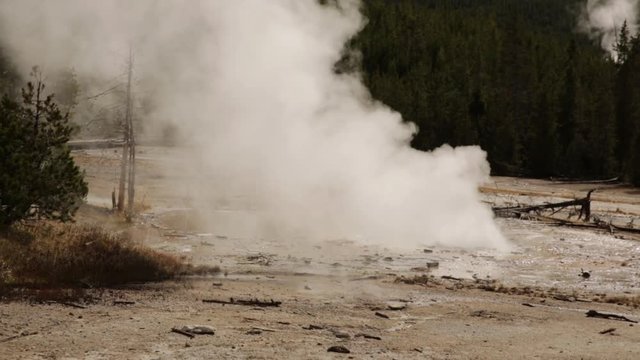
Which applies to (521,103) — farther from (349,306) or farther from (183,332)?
(183,332)

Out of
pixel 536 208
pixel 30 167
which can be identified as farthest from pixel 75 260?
pixel 536 208

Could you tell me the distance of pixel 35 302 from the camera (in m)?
11.1

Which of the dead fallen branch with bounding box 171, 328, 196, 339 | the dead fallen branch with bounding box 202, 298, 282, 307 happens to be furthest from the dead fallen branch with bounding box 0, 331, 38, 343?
the dead fallen branch with bounding box 202, 298, 282, 307

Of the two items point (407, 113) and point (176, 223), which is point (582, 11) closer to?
point (407, 113)

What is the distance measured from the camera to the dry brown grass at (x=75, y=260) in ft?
41.4

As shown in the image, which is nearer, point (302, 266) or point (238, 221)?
point (302, 266)

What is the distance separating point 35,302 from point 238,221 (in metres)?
11.6

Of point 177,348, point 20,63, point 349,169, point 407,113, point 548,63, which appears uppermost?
point 548,63

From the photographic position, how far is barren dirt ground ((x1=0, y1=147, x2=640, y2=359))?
942 cm

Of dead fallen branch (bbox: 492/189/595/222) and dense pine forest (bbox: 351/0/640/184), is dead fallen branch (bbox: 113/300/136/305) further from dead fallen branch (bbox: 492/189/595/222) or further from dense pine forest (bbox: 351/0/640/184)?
dense pine forest (bbox: 351/0/640/184)

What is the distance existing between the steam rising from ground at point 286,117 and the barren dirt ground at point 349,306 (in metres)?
2.13

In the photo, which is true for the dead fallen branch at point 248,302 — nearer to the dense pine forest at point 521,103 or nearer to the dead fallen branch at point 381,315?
the dead fallen branch at point 381,315

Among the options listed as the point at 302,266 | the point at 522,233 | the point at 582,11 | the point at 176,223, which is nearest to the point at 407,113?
the point at 522,233

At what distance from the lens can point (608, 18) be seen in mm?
118000
